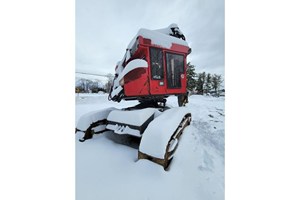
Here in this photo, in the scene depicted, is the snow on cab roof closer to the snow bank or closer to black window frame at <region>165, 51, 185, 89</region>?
black window frame at <region>165, 51, 185, 89</region>

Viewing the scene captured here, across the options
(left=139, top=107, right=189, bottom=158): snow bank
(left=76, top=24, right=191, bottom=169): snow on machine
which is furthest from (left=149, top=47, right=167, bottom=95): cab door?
(left=139, top=107, right=189, bottom=158): snow bank

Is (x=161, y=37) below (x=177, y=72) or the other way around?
the other way around

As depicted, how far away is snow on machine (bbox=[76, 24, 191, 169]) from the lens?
76cm

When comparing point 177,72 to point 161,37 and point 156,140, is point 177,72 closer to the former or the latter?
point 161,37

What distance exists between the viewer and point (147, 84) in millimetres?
987

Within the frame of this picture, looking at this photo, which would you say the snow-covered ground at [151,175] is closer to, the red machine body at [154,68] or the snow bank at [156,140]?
the snow bank at [156,140]

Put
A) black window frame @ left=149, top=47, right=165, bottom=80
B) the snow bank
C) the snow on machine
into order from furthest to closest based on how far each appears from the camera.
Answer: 1. black window frame @ left=149, top=47, right=165, bottom=80
2. the snow on machine
3. the snow bank

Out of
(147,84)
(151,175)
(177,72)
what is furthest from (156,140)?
(177,72)

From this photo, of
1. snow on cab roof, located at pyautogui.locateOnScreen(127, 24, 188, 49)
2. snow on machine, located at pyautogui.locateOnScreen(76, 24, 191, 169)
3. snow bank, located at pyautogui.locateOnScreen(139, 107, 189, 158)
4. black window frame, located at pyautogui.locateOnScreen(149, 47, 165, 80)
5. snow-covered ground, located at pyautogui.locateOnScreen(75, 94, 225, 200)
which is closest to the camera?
snow-covered ground, located at pyautogui.locateOnScreen(75, 94, 225, 200)
